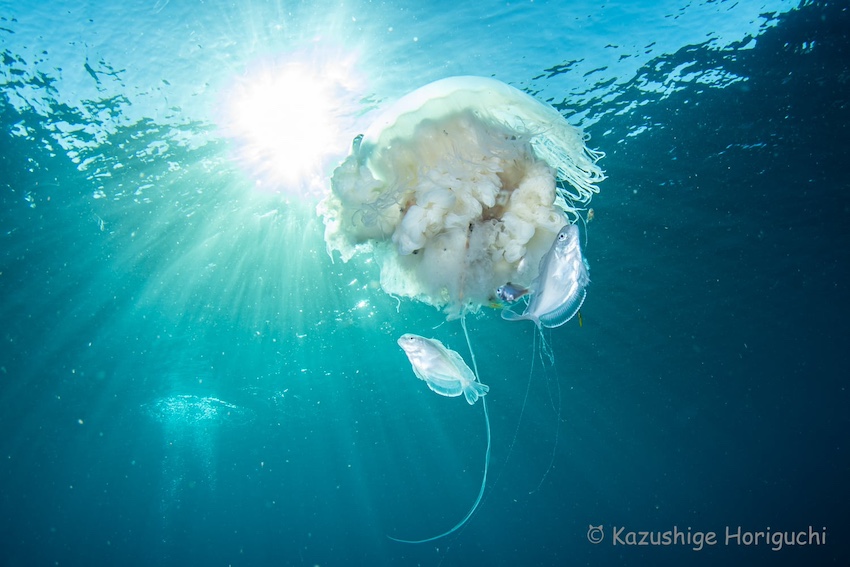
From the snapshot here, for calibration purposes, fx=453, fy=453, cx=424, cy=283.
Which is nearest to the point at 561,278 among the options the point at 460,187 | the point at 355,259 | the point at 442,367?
the point at 460,187

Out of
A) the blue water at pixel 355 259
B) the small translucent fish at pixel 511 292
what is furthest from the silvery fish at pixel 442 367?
the small translucent fish at pixel 511 292

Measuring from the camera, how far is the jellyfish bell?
320 centimetres

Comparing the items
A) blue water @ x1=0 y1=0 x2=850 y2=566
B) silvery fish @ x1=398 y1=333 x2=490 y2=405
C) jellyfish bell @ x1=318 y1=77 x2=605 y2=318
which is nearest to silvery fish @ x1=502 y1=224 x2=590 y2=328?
jellyfish bell @ x1=318 y1=77 x2=605 y2=318

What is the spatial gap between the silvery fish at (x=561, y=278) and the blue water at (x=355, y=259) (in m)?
1.83

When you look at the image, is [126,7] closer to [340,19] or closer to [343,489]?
[340,19]

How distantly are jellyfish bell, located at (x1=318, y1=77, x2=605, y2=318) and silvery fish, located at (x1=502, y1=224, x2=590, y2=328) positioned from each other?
304 mm

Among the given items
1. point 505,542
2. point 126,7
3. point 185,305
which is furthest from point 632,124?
point 505,542

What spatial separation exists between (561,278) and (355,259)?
32.8 feet

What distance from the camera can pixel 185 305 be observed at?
48.9ft

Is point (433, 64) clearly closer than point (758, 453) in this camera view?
Yes

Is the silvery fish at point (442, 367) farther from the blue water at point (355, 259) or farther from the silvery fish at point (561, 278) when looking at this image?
the silvery fish at point (561, 278)

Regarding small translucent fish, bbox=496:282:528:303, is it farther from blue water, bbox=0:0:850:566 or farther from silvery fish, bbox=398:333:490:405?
blue water, bbox=0:0:850:566

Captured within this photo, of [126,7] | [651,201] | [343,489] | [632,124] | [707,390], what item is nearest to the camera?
[126,7]

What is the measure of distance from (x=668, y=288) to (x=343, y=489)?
58.1 meters
